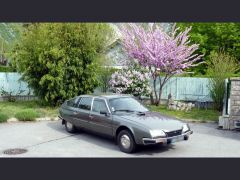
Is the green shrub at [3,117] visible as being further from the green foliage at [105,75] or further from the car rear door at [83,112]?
the green foliage at [105,75]

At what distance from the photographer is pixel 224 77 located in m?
16.9

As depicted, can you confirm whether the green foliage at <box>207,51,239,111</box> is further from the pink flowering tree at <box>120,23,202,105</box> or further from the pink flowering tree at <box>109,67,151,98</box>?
the pink flowering tree at <box>109,67,151,98</box>

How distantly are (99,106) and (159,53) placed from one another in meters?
7.71

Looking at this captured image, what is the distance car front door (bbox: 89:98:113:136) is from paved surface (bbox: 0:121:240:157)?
479 mm

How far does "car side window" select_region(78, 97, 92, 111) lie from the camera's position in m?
11.7

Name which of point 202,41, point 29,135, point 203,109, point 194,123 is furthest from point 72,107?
point 202,41

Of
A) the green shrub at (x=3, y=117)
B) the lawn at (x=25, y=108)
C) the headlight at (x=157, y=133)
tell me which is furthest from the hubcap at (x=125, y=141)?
the green shrub at (x=3, y=117)

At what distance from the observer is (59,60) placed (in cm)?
1731

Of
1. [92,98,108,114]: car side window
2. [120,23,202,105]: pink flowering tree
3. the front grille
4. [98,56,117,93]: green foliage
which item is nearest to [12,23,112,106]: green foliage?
[98,56,117,93]: green foliage

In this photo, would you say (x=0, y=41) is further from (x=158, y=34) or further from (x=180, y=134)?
(x=180, y=134)

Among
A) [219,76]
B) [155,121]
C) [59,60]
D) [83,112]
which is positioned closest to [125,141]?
[155,121]

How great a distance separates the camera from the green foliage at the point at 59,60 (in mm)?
17250

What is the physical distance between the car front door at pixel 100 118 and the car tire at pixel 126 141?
49cm

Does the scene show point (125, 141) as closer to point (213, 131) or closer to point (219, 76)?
point (213, 131)
